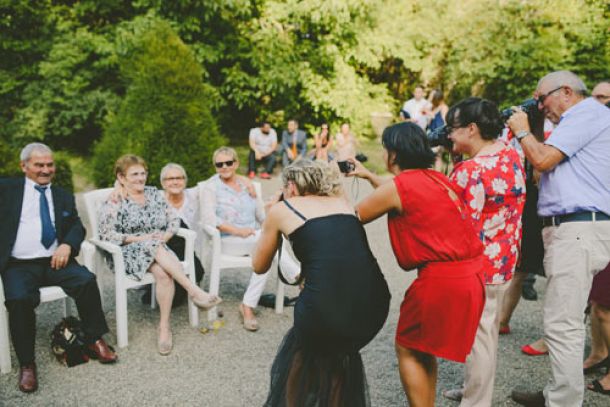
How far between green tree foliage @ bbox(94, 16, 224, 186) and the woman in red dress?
5.33 metres

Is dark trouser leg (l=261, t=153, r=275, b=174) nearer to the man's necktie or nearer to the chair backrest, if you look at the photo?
the chair backrest

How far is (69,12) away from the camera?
42.2 ft

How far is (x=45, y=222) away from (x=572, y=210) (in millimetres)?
3444

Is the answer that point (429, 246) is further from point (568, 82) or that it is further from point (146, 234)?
point (146, 234)

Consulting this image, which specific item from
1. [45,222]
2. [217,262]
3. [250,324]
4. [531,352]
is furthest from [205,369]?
[531,352]

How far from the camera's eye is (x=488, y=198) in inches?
108

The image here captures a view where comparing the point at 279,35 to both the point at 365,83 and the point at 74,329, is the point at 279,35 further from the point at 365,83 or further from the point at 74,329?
the point at 74,329

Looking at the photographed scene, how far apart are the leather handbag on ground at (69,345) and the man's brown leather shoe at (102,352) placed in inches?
1.9

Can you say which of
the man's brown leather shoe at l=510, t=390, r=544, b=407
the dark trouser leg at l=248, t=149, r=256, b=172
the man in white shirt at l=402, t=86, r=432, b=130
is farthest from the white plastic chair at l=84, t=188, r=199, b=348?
the man in white shirt at l=402, t=86, r=432, b=130

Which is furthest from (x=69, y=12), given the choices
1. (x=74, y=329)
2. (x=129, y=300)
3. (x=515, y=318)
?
(x=515, y=318)

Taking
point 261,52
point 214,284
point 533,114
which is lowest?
point 214,284

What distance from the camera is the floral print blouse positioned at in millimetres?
2707

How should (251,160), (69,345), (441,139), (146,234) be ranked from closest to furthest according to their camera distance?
(441,139) → (69,345) → (146,234) → (251,160)

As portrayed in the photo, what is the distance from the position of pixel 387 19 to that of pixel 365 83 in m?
1.94
